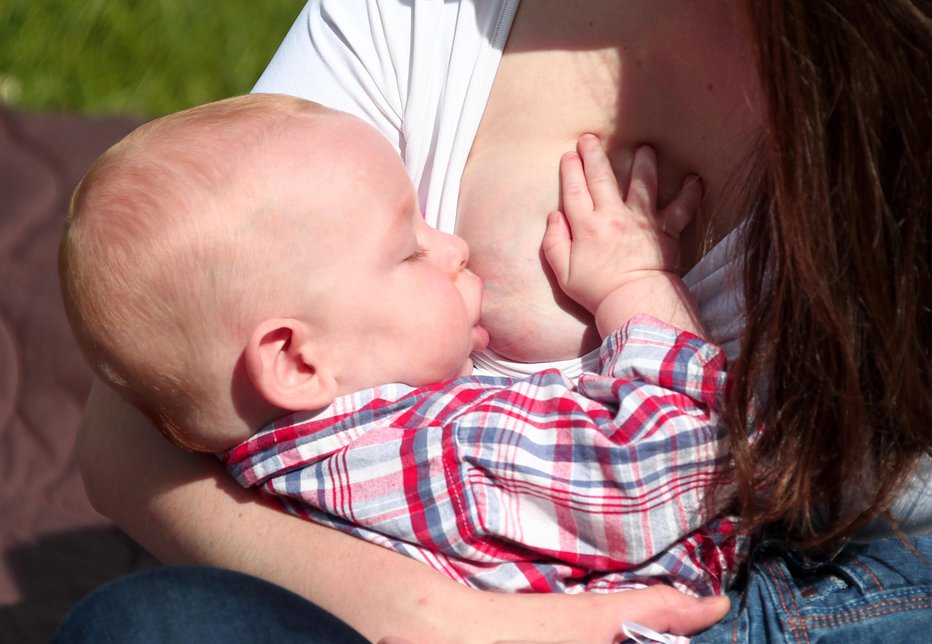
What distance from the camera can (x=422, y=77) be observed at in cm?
171

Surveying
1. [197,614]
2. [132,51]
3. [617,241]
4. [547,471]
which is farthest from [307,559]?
[132,51]

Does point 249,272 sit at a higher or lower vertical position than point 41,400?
higher

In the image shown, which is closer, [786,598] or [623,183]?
[786,598]

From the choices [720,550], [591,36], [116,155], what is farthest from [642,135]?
[116,155]

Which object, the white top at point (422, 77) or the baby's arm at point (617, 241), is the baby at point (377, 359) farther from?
the white top at point (422, 77)

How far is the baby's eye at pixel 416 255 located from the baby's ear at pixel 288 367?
183 millimetres

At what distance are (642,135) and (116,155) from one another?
73 centimetres

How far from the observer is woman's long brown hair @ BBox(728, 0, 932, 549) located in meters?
1.22

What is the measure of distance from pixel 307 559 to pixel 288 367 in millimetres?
256

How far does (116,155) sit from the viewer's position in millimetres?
1523

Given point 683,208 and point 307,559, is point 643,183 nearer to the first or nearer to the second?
point 683,208

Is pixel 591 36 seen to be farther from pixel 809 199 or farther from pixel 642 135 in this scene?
pixel 809 199

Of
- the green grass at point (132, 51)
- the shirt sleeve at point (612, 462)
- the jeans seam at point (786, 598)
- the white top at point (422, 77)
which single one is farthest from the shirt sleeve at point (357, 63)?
the green grass at point (132, 51)

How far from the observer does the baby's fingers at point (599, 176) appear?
1.59 meters
